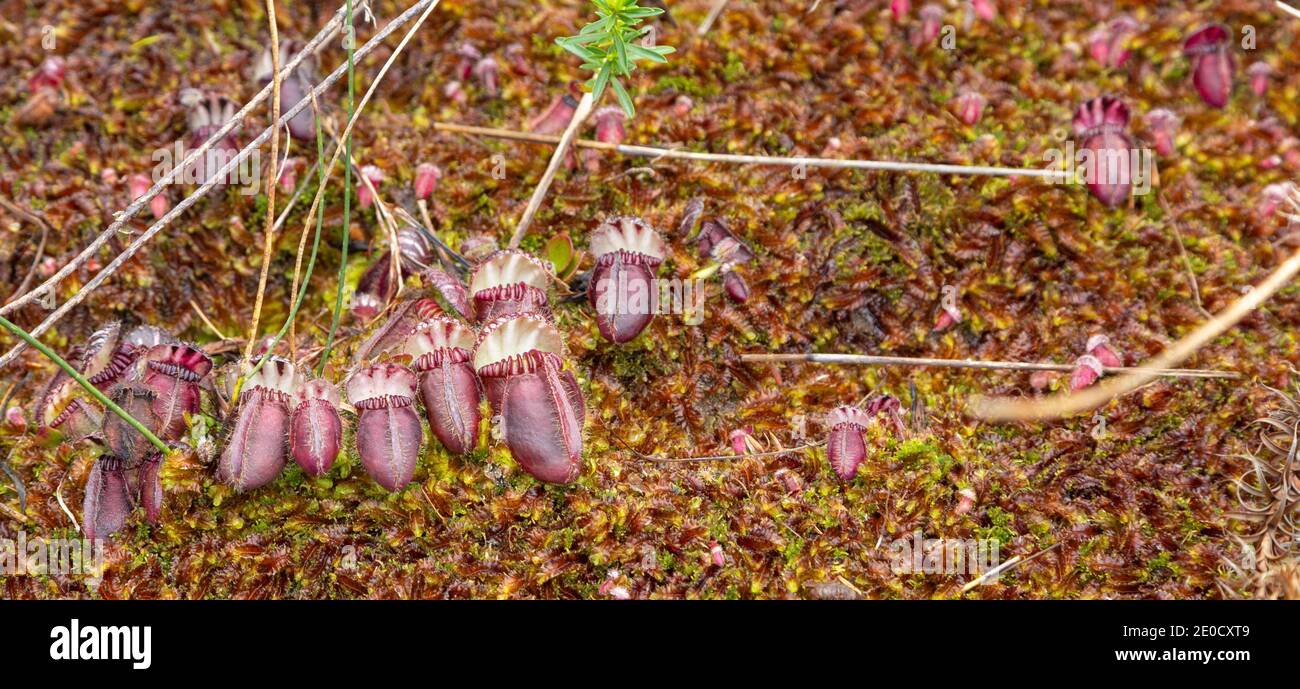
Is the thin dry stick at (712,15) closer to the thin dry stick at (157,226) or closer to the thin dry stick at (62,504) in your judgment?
the thin dry stick at (157,226)

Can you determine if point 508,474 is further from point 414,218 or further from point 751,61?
point 751,61

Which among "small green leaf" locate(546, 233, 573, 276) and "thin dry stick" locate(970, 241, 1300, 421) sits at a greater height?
"small green leaf" locate(546, 233, 573, 276)

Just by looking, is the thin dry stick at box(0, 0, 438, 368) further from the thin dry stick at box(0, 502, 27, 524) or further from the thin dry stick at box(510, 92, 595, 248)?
the thin dry stick at box(510, 92, 595, 248)

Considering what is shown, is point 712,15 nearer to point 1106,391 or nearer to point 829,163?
point 829,163

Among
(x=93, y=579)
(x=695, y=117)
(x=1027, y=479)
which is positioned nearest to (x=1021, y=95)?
(x=695, y=117)

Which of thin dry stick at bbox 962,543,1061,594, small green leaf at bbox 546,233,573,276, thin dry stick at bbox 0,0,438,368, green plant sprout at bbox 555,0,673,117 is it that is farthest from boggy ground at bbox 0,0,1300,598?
green plant sprout at bbox 555,0,673,117
